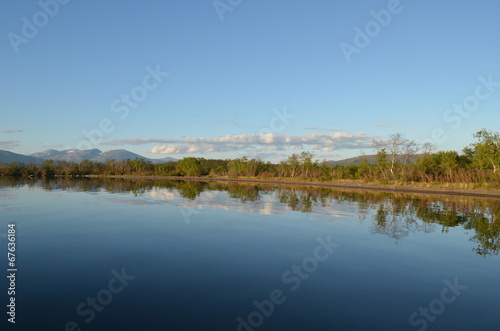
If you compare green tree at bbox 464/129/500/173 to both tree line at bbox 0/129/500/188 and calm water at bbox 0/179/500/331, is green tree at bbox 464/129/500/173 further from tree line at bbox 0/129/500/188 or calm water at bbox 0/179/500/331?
calm water at bbox 0/179/500/331

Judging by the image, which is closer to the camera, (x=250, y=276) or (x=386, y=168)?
(x=250, y=276)

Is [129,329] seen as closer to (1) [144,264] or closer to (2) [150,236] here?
(1) [144,264]

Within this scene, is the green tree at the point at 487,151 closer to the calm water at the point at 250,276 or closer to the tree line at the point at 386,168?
the tree line at the point at 386,168

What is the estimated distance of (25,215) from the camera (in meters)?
16.2

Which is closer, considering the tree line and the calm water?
the calm water

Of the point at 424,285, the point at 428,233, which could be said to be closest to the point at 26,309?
the point at 424,285

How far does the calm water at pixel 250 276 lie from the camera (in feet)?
18.6

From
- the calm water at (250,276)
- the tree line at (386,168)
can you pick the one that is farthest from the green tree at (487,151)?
the calm water at (250,276)

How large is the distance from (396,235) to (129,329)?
11515mm

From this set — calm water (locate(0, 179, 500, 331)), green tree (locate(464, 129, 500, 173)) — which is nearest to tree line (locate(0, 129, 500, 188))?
green tree (locate(464, 129, 500, 173))

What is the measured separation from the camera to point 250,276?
7887 millimetres

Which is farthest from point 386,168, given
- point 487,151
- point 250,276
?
point 250,276

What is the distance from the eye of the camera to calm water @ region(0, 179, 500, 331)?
5676 millimetres

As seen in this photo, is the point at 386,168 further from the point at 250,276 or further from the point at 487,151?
the point at 250,276
